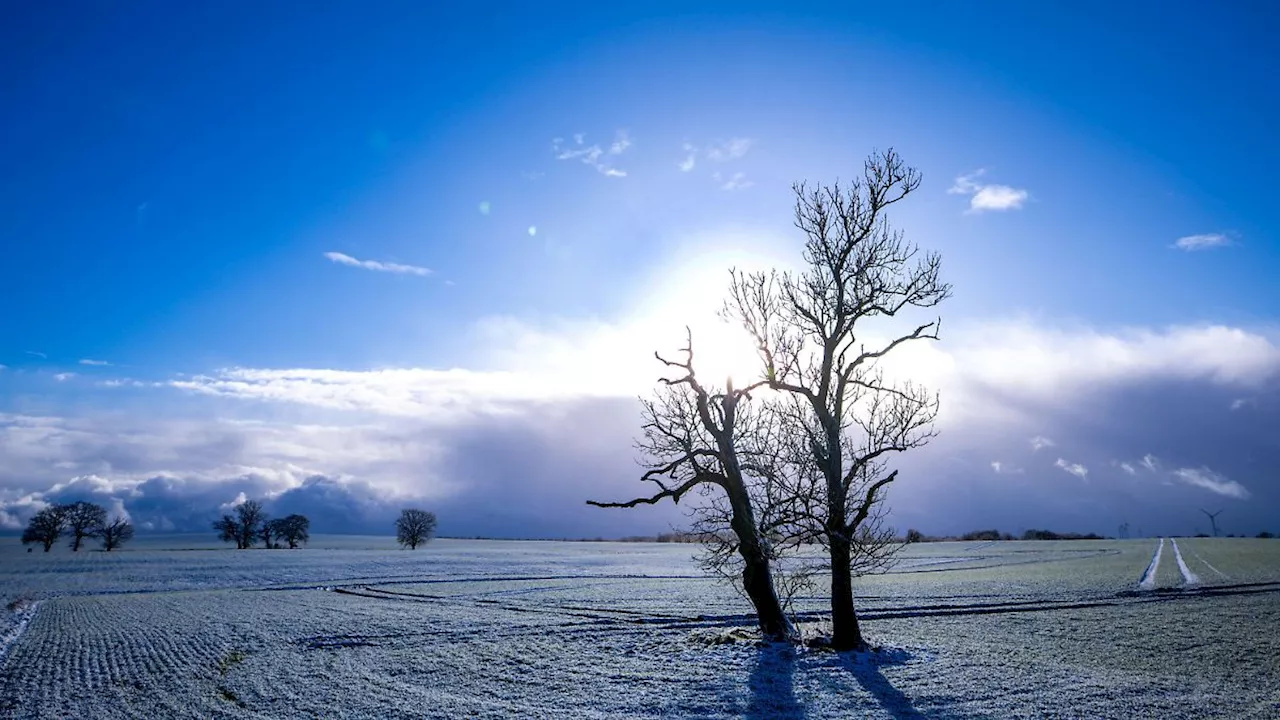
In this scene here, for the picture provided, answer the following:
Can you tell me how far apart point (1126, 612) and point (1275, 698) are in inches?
527

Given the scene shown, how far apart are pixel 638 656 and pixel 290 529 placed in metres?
141

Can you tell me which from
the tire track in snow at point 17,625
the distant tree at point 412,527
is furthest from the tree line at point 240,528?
the tire track in snow at point 17,625

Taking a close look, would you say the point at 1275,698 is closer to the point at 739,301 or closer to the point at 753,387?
the point at 753,387

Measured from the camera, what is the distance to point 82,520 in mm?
130750

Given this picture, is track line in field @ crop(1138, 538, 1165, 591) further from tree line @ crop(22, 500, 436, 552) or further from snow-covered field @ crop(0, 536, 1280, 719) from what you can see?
tree line @ crop(22, 500, 436, 552)

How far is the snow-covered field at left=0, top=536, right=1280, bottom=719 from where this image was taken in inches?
507

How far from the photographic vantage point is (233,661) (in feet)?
58.0

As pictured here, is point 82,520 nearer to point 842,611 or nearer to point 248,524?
point 248,524

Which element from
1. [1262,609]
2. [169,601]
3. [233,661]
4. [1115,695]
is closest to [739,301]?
[1115,695]

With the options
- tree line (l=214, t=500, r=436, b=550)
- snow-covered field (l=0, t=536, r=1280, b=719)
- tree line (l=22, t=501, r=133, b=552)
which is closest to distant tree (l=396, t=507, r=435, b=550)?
tree line (l=214, t=500, r=436, b=550)

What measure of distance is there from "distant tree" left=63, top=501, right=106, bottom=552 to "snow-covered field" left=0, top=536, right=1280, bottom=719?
121 meters

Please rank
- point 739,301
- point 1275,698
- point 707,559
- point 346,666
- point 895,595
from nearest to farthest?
point 1275,698
point 346,666
point 739,301
point 707,559
point 895,595

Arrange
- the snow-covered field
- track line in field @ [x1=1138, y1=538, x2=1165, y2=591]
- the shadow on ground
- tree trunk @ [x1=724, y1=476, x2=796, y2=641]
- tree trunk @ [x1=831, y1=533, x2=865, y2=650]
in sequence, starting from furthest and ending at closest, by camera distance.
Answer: track line in field @ [x1=1138, y1=538, x2=1165, y2=591], tree trunk @ [x1=724, y1=476, x2=796, y2=641], tree trunk @ [x1=831, y1=533, x2=865, y2=650], the snow-covered field, the shadow on ground

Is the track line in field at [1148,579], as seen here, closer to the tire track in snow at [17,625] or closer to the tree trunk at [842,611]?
the tree trunk at [842,611]
